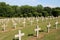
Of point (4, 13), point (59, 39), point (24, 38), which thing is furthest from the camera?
point (4, 13)

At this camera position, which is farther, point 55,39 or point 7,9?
point 7,9

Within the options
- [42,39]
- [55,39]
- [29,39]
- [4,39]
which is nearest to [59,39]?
[55,39]

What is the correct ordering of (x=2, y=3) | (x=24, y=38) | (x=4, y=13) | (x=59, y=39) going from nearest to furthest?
(x=59, y=39), (x=24, y=38), (x=4, y=13), (x=2, y=3)

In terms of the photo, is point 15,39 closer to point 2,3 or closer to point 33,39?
point 33,39

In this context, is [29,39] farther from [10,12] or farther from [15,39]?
[10,12]

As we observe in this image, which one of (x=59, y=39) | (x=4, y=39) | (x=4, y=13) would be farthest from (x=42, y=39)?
(x=4, y=13)

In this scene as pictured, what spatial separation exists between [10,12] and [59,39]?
8031 cm

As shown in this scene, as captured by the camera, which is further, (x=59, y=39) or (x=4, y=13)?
(x=4, y=13)

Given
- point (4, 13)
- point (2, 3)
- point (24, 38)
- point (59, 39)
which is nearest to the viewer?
point (59, 39)

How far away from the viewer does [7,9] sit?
99.1 m

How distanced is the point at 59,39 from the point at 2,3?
99.9 m

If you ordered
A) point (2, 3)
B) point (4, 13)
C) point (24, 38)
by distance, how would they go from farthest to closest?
1. point (2, 3)
2. point (4, 13)
3. point (24, 38)

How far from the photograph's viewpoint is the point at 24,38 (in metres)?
15.7

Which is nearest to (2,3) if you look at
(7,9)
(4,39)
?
(7,9)
